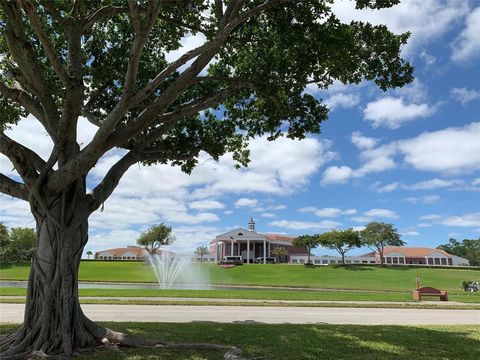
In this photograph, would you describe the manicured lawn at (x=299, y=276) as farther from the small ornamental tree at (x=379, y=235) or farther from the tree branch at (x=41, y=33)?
the tree branch at (x=41, y=33)

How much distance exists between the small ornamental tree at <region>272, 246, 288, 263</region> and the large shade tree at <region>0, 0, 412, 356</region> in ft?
296

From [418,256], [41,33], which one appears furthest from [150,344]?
[418,256]

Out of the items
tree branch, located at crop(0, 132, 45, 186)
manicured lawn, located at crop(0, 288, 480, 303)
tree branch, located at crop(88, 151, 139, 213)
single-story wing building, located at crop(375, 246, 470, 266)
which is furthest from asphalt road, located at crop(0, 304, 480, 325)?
single-story wing building, located at crop(375, 246, 470, 266)

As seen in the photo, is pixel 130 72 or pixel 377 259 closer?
pixel 130 72

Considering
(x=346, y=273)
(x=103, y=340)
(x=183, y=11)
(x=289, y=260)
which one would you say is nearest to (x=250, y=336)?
(x=103, y=340)

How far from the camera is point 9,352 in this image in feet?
27.0

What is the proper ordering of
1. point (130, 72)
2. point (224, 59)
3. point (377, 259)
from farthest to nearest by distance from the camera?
point (377, 259) → point (224, 59) → point (130, 72)

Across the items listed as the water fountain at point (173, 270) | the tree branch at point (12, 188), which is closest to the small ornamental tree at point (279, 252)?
the water fountain at point (173, 270)

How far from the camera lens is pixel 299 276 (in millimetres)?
63594

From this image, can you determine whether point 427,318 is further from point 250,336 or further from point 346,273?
point 346,273

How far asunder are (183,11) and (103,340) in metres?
8.28

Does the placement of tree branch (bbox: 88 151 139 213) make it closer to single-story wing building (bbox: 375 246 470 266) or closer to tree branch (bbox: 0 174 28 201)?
tree branch (bbox: 0 174 28 201)

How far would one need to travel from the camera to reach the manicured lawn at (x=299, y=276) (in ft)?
180

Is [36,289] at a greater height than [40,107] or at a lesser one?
lesser
